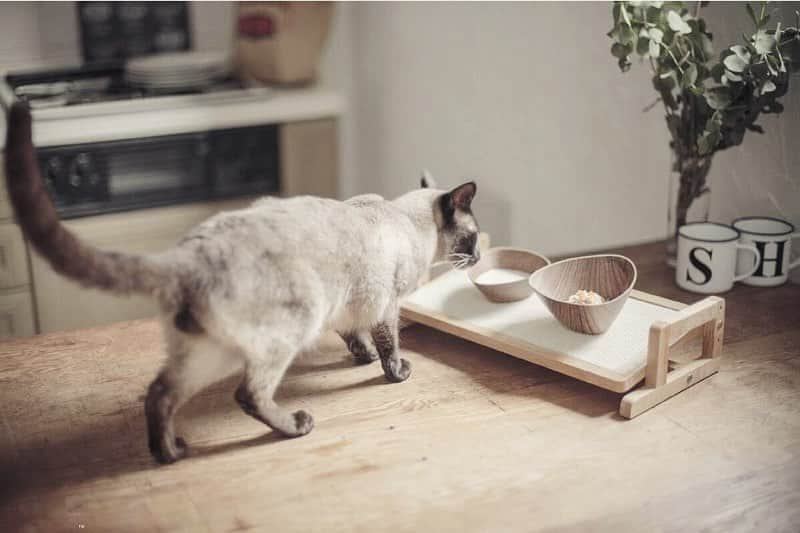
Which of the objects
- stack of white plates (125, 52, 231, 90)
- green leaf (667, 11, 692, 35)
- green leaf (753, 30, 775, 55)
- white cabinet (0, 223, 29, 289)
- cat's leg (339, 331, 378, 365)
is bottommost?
white cabinet (0, 223, 29, 289)

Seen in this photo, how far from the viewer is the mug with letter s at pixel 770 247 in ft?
5.52

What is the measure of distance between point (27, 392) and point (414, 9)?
163 centimetres

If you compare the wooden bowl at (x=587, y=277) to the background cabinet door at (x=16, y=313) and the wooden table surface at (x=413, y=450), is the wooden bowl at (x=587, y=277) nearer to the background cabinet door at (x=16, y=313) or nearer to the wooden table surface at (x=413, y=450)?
the wooden table surface at (x=413, y=450)

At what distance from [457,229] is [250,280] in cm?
44

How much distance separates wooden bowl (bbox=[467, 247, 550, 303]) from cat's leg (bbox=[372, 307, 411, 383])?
0.21 meters

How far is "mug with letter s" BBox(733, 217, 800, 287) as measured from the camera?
1.68 meters

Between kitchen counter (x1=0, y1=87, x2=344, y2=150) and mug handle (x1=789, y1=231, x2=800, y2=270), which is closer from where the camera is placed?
mug handle (x1=789, y1=231, x2=800, y2=270)

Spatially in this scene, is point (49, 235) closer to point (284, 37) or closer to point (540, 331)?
point (540, 331)

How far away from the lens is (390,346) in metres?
1.36

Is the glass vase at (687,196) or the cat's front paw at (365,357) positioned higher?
the glass vase at (687,196)

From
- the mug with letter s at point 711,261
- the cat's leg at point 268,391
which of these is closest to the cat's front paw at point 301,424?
the cat's leg at point 268,391

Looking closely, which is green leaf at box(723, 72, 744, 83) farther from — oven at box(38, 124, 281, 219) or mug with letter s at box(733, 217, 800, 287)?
oven at box(38, 124, 281, 219)

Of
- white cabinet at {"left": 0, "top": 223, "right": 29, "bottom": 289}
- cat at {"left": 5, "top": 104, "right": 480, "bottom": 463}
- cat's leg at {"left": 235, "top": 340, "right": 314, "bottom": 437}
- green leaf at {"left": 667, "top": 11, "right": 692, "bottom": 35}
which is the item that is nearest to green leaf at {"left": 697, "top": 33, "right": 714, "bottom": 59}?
green leaf at {"left": 667, "top": 11, "right": 692, "bottom": 35}

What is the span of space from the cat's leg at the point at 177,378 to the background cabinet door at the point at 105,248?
4.46 feet
